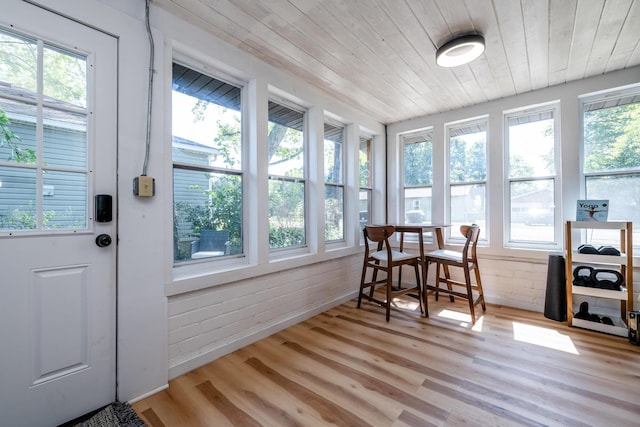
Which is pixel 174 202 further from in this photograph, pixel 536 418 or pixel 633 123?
pixel 633 123

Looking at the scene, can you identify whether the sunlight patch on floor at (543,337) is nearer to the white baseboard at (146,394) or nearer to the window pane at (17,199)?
the white baseboard at (146,394)

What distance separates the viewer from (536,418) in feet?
4.68

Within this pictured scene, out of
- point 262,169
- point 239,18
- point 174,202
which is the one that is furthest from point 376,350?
point 239,18

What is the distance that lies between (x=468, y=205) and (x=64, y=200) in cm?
402

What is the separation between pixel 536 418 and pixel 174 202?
2.61 m

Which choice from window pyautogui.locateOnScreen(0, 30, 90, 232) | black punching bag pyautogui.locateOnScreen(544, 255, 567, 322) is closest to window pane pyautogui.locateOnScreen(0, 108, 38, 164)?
window pyautogui.locateOnScreen(0, 30, 90, 232)

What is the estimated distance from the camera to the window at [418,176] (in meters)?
3.87

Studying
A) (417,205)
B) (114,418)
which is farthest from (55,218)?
(417,205)

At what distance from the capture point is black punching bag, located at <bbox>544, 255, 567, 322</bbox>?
269 cm

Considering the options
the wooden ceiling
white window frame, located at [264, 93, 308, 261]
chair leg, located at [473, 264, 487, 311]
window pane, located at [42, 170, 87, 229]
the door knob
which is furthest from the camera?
chair leg, located at [473, 264, 487, 311]

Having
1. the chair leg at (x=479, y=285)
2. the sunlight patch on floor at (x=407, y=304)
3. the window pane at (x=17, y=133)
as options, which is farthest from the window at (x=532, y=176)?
the window pane at (x=17, y=133)

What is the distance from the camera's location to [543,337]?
237 cm

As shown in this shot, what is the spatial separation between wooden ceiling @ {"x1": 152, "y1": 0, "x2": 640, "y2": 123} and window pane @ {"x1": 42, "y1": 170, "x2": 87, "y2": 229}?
127 centimetres

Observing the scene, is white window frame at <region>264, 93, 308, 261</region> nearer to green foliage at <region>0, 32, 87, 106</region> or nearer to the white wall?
green foliage at <region>0, 32, 87, 106</region>
